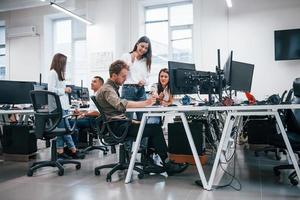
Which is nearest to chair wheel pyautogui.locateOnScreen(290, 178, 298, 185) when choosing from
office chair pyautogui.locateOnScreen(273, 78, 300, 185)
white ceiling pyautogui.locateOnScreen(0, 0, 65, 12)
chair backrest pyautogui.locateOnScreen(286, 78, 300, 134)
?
office chair pyautogui.locateOnScreen(273, 78, 300, 185)

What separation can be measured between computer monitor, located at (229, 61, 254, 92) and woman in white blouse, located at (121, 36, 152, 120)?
35.3 inches

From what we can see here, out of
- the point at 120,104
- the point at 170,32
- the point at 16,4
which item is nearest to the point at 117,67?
the point at 120,104

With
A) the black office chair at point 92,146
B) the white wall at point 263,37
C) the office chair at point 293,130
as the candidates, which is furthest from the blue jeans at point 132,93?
the white wall at point 263,37

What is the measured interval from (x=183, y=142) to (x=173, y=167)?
264mm

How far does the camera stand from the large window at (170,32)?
6742 millimetres

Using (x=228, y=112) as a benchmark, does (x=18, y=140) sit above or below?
below

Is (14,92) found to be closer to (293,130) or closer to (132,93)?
(132,93)

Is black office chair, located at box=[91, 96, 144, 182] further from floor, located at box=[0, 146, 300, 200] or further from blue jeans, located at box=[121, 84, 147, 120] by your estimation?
blue jeans, located at box=[121, 84, 147, 120]

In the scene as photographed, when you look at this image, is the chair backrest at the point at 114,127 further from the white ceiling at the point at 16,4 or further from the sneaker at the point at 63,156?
the white ceiling at the point at 16,4

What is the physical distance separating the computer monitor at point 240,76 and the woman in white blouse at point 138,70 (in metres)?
0.90

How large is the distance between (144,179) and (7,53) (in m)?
7.16

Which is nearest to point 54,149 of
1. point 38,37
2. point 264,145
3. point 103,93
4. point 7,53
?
point 103,93

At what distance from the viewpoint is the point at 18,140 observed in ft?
11.8

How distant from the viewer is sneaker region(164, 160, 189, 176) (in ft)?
8.81
